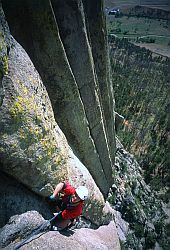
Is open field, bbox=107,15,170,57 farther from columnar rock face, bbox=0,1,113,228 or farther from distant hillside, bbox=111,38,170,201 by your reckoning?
columnar rock face, bbox=0,1,113,228

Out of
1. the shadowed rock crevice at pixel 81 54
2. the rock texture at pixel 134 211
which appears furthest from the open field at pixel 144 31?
the shadowed rock crevice at pixel 81 54

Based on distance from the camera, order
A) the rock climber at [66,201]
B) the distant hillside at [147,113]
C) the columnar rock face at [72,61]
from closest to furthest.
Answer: the columnar rock face at [72,61] < the rock climber at [66,201] < the distant hillside at [147,113]

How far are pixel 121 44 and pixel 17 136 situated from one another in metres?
69.7

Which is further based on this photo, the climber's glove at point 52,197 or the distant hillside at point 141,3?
the distant hillside at point 141,3

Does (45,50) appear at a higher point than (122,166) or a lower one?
higher

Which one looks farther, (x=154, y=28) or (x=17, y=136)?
(x=154, y=28)

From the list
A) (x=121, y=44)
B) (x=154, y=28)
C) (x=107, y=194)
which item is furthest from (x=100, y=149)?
(x=154, y=28)

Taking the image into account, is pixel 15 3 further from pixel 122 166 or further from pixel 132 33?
pixel 132 33

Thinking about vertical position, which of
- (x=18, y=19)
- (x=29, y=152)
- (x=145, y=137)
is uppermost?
(x=18, y=19)

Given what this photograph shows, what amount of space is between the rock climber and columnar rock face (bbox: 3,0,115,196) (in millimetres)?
2084

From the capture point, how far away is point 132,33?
93.5 meters

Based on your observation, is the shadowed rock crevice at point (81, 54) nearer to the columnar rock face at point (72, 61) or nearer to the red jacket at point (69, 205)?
the columnar rock face at point (72, 61)

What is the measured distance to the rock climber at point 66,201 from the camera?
654cm

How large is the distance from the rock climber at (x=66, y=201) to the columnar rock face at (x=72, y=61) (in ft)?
6.84
